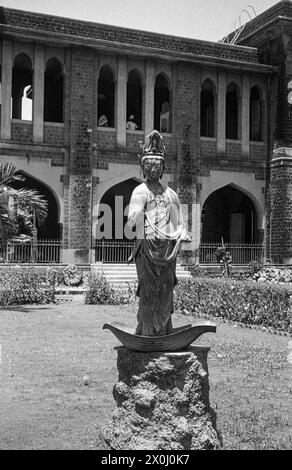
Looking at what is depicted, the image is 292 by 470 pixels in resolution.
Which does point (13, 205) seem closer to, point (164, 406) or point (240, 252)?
point (164, 406)

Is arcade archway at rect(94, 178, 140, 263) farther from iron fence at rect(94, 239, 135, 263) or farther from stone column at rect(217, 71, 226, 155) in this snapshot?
stone column at rect(217, 71, 226, 155)

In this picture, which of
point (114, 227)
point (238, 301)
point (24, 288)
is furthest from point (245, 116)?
point (238, 301)

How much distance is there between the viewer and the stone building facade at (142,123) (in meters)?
20.8

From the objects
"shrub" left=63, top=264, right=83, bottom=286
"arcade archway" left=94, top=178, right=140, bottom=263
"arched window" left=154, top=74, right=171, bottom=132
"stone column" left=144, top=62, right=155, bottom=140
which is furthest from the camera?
"arched window" left=154, top=74, right=171, bottom=132

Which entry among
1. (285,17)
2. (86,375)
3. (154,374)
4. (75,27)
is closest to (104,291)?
(86,375)

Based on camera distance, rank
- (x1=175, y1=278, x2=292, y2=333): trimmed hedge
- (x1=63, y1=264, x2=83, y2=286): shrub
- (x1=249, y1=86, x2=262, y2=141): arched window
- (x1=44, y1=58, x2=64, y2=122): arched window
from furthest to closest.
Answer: (x1=249, y1=86, x2=262, y2=141): arched window → (x1=44, y1=58, x2=64, y2=122): arched window → (x1=63, y1=264, x2=83, y2=286): shrub → (x1=175, y1=278, x2=292, y2=333): trimmed hedge

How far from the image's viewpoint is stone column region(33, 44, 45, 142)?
67.8 ft

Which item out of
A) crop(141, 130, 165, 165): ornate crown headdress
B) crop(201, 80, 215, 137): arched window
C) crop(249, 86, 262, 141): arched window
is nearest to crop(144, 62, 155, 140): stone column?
crop(201, 80, 215, 137): arched window

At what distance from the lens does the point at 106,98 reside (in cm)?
2542

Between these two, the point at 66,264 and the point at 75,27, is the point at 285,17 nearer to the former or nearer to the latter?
the point at 75,27

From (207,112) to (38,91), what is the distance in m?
8.32

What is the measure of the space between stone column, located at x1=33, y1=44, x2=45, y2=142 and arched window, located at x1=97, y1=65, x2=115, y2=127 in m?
2.54

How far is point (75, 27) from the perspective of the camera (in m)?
21.4

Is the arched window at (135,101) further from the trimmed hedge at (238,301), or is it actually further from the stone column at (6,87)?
the trimmed hedge at (238,301)
